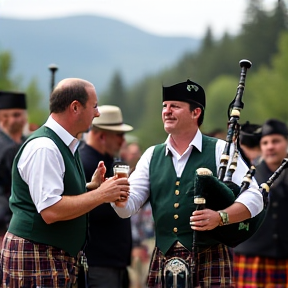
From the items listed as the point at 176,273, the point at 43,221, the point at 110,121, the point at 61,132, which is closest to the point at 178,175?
the point at 176,273

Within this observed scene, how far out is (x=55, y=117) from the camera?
16.8 ft

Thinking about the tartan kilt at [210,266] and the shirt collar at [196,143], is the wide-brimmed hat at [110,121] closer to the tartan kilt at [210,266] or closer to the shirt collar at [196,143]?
the shirt collar at [196,143]

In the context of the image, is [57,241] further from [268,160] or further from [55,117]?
[268,160]

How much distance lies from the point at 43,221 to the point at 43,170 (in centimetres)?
33

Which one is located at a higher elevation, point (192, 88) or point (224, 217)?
point (192, 88)

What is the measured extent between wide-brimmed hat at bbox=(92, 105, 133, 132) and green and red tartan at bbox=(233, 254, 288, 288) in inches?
65.5

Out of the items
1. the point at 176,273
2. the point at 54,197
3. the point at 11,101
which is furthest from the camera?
the point at 11,101

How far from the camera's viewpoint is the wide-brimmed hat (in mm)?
6969

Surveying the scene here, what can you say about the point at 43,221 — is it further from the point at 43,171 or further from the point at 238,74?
the point at 238,74

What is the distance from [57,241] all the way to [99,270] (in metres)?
1.59

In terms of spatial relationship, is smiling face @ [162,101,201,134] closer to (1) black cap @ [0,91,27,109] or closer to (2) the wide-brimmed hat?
(2) the wide-brimmed hat

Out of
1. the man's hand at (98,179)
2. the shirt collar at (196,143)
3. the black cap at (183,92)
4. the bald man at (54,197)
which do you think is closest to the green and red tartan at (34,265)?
the bald man at (54,197)

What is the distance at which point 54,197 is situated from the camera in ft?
15.7

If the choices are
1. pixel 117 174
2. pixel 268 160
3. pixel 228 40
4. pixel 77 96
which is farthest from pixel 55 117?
pixel 228 40
